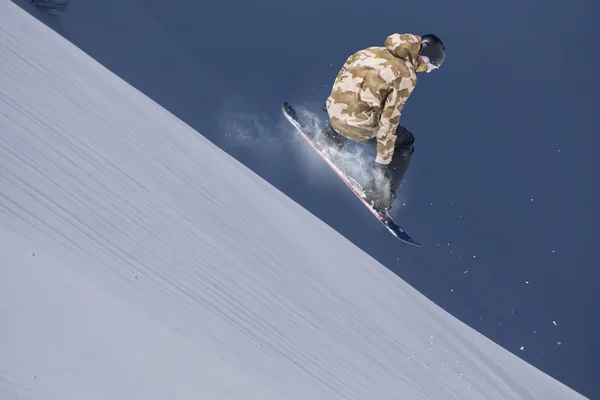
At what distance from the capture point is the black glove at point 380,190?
3.83 m

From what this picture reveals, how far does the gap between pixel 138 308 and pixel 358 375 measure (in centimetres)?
95

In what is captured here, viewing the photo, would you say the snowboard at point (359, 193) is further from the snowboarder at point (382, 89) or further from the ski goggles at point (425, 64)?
the ski goggles at point (425, 64)

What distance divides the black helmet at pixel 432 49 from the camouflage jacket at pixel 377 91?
2.5 inches

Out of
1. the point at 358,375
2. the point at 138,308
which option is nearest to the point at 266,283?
the point at 358,375

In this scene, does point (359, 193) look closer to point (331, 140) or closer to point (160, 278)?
point (331, 140)

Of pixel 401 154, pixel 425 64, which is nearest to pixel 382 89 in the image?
pixel 425 64

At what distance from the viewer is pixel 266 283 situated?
7.47 feet

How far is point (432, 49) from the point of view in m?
3.33

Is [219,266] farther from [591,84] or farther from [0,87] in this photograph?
Answer: [591,84]

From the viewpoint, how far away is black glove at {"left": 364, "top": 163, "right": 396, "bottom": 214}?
12.6 feet

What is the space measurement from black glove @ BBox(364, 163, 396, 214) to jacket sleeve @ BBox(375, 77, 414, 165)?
0.48 feet

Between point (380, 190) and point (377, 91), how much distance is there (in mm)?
793

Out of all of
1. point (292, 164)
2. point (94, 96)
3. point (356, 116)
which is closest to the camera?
point (94, 96)

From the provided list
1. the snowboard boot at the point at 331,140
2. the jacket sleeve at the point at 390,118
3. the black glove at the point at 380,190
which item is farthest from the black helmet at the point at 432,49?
the snowboard boot at the point at 331,140
